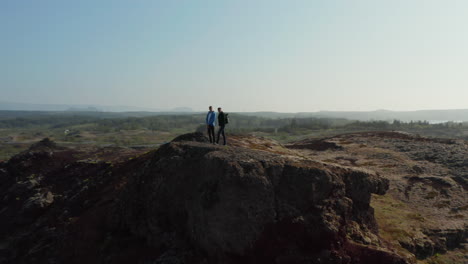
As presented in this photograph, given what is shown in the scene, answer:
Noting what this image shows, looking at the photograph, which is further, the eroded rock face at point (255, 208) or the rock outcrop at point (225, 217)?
the rock outcrop at point (225, 217)

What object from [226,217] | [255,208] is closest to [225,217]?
[226,217]

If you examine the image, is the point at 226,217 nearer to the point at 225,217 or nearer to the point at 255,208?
the point at 225,217

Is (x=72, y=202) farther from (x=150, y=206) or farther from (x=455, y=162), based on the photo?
(x=455, y=162)

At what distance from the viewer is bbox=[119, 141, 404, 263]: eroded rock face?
531 inches

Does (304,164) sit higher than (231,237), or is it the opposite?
(304,164)

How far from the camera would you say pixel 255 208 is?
13977mm

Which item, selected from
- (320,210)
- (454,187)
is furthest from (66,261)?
(454,187)

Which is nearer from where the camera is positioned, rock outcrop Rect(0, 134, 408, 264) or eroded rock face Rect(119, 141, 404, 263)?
eroded rock face Rect(119, 141, 404, 263)

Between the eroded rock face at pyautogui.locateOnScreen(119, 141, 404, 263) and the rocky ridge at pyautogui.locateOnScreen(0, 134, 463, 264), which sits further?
the rocky ridge at pyautogui.locateOnScreen(0, 134, 463, 264)

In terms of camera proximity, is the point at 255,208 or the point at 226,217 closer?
the point at 255,208

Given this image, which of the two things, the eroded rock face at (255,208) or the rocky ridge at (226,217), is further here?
the rocky ridge at (226,217)

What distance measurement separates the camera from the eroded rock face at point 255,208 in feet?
44.3

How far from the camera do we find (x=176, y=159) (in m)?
19.0

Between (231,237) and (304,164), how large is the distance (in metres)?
6.29
